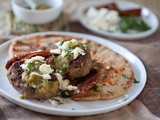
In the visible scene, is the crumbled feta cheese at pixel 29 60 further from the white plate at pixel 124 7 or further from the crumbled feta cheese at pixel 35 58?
the white plate at pixel 124 7

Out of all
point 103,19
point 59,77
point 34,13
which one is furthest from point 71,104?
point 103,19

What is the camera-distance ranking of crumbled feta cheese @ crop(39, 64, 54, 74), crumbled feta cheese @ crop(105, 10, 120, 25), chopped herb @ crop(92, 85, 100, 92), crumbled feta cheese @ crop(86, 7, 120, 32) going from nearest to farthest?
crumbled feta cheese @ crop(39, 64, 54, 74), chopped herb @ crop(92, 85, 100, 92), crumbled feta cheese @ crop(86, 7, 120, 32), crumbled feta cheese @ crop(105, 10, 120, 25)

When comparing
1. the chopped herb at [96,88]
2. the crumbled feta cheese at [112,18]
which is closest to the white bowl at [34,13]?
the crumbled feta cheese at [112,18]

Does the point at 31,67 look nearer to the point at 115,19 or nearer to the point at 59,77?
the point at 59,77

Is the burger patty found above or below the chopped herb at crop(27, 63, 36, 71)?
below

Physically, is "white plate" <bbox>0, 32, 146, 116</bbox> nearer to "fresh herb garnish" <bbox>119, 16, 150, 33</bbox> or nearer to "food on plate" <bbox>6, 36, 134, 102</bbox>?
"food on plate" <bbox>6, 36, 134, 102</bbox>

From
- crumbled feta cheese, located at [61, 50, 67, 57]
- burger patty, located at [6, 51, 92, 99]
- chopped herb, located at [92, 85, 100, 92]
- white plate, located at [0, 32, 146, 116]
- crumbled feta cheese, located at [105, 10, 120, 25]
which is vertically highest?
crumbled feta cheese, located at [61, 50, 67, 57]

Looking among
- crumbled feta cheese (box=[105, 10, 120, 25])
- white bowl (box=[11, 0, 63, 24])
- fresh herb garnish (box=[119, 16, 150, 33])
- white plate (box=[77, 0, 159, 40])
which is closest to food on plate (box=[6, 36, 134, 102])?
white plate (box=[77, 0, 159, 40])
